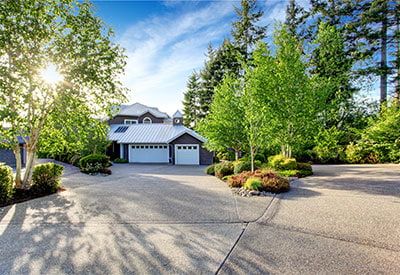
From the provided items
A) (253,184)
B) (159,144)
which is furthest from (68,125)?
(159,144)

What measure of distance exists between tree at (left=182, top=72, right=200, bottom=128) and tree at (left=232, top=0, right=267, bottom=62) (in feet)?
26.2

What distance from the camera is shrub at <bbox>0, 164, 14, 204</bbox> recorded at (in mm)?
7258

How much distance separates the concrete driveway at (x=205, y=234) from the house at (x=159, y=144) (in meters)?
13.7

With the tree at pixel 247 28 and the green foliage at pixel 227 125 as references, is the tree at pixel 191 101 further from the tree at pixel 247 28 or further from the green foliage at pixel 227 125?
the green foliage at pixel 227 125

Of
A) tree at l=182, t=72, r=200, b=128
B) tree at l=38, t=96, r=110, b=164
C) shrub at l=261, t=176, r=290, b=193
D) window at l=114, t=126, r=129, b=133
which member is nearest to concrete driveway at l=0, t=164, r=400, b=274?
shrub at l=261, t=176, r=290, b=193

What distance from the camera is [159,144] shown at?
23688mm

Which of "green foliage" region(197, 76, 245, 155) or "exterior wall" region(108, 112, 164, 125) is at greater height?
"exterior wall" region(108, 112, 164, 125)

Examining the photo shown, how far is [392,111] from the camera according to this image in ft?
51.4

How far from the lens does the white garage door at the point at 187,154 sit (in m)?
22.6

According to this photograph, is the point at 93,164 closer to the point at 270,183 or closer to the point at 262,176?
the point at 262,176

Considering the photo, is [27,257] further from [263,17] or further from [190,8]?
[263,17]

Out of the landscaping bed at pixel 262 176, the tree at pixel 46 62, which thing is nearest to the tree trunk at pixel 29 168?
the tree at pixel 46 62

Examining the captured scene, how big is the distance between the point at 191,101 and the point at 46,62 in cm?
2561

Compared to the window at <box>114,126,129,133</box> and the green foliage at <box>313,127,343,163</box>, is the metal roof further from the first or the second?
the green foliage at <box>313,127,343,163</box>
